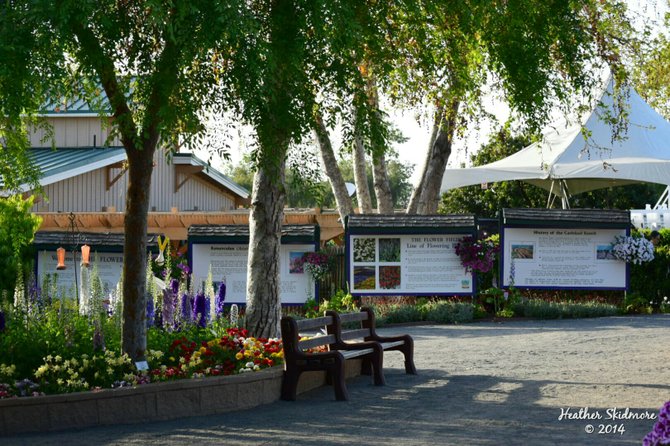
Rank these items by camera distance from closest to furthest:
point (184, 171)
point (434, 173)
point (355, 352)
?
point (355, 352), point (434, 173), point (184, 171)

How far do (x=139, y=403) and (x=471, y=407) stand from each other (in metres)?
3.09

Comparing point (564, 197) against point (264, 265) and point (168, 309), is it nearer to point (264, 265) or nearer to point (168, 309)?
point (264, 265)

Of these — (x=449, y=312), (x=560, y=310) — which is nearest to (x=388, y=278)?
(x=449, y=312)

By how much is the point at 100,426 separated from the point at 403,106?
34.9 feet

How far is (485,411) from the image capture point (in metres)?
10.3

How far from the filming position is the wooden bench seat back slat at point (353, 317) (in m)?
13.1

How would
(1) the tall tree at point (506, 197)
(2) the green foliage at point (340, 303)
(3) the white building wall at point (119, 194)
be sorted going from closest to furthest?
(2) the green foliage at point (340, 303), (3) the white building wall at point (119, 194), (1) the tall tree at point (506, 197)

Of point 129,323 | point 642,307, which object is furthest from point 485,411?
point 642,307

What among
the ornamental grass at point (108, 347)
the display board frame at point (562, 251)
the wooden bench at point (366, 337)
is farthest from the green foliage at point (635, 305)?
the ornamental grass at point (108, 347)

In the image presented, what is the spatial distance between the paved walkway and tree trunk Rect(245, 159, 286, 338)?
1.69 meters

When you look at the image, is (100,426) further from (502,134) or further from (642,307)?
(642,307)

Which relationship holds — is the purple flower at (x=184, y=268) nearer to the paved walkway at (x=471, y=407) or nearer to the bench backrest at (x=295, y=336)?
the paved walkway at (x=471, y=407)

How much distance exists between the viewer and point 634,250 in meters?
22.2

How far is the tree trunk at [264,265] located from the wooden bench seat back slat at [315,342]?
186 cm
